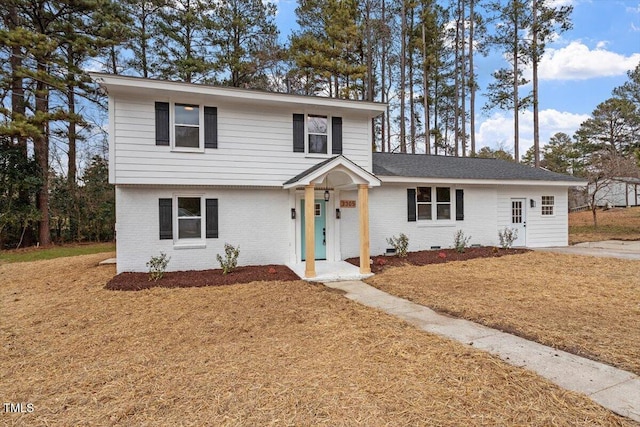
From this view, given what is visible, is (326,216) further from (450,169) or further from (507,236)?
(507,236)

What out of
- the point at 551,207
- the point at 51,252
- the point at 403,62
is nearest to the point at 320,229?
the point at 551,207

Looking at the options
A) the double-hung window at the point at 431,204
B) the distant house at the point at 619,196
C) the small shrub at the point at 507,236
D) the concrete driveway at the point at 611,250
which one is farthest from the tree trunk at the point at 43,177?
the distant house at the point at 619,196

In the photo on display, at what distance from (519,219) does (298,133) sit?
31.3ft

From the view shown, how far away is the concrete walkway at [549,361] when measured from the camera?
2693 mm

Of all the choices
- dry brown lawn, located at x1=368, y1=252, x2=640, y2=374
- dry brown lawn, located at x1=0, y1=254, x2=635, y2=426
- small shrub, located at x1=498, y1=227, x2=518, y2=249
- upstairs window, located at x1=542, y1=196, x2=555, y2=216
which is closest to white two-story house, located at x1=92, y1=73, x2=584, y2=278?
small shrub, located at x1=498, y1=227, x2=518, y2=249

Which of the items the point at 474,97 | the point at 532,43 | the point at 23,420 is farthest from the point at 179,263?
the point at 532,43

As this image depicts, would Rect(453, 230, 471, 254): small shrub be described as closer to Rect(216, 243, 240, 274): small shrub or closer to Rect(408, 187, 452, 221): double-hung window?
Rect(408, 187, 452, 221): double-hung window

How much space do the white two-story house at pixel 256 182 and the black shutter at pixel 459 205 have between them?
0.04 metres

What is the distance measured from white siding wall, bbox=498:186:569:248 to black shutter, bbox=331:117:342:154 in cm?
695

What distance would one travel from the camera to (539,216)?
12.8m

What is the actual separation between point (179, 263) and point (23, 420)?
6.26 m

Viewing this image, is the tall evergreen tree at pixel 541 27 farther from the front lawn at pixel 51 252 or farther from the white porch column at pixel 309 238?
the front lawn at pixel 51 252

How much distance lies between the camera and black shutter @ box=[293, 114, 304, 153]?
9391mm

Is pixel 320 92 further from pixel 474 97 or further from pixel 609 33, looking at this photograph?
pixel 609 33
